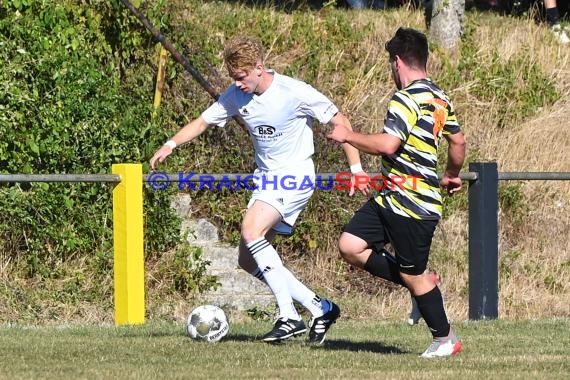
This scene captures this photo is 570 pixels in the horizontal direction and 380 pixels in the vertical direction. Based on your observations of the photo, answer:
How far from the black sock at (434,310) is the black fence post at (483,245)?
3.00 metres

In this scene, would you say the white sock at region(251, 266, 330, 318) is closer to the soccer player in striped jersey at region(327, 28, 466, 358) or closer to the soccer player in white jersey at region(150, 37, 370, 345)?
the soccer player in white jersey at region(150, 37, 370, 345)

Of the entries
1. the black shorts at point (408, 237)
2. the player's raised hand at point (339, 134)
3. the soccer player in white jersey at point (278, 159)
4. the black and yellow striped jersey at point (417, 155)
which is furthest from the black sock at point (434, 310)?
the player's raised hand at point (339, 134)

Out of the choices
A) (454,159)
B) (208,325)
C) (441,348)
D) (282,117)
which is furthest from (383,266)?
(208,325)

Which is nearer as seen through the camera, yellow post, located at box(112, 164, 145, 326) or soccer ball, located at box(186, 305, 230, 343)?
soccer ball, located at box(186, 305, 230, 343)

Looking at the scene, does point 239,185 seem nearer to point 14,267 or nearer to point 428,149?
point 14,267

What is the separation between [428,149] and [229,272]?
19.0 ft

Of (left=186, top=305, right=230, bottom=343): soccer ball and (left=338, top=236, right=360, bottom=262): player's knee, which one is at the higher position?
(left=338, top=236, right=360, bottom=262): player's knee

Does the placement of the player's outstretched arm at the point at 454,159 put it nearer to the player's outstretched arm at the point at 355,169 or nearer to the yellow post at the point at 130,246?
the player's outstretched arm at the point at 355,169

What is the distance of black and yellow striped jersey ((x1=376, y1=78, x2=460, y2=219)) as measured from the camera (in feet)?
22.8

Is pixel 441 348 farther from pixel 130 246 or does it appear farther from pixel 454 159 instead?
pixel 130 246

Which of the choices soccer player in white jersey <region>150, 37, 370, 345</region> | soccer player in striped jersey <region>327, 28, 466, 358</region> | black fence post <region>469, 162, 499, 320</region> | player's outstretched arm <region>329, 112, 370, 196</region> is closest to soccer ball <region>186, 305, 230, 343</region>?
soccer player in white jersey <region>150, 37, 370, 345</region>

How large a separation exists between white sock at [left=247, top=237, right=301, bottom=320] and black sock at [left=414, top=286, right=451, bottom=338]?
964 mm

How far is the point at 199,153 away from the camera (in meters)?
13.5

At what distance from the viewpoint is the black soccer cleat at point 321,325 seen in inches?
308
